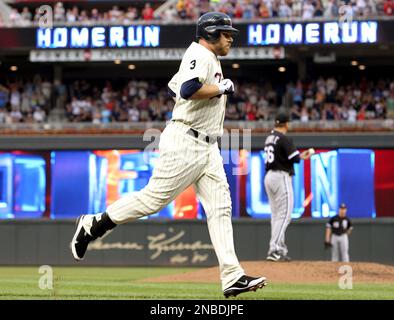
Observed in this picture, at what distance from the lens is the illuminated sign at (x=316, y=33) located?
2575cm

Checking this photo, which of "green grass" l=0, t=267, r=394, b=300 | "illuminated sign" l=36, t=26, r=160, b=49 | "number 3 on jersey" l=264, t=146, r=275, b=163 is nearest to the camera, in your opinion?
"green grass" l=0, t=267, r=394, b=300

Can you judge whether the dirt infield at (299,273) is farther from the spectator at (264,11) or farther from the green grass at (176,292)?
the spectator at (264,11)

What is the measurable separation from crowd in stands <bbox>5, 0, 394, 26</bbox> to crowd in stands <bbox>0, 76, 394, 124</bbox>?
2209 mm

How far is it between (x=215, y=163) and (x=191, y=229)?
1593cm

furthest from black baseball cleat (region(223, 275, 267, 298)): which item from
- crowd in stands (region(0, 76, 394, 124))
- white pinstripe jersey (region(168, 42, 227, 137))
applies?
crowd in stands (region(0, 76, 394, 124))

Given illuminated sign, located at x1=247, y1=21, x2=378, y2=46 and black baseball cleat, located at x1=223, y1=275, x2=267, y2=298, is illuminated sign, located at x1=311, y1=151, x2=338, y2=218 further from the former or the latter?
black baseball cleat, located at x1=223, y1=275, x2=267, y2=298

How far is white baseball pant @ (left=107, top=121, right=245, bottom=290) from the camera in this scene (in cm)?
822

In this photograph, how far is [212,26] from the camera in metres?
8.39

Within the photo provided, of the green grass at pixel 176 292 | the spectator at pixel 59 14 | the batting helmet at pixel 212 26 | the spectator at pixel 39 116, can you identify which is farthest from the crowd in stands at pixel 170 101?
the batting helmet at pixel 212 26

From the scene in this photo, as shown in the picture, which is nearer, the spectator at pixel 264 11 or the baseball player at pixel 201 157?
the baseball player at pixel 201 157

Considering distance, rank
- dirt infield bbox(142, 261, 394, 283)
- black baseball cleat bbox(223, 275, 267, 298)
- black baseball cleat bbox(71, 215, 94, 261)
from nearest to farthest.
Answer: black baseball cleat bbox(223, 275, 267, 298), black baseball cleat bbox(71, 215, 94, 261), dirt infield bbox(142, 261, 394, 283)

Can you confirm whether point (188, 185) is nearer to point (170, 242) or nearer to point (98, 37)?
point (170, 242)

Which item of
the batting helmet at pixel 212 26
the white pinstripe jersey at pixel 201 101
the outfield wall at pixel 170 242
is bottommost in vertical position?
the outfield wall at pixel 170 242
